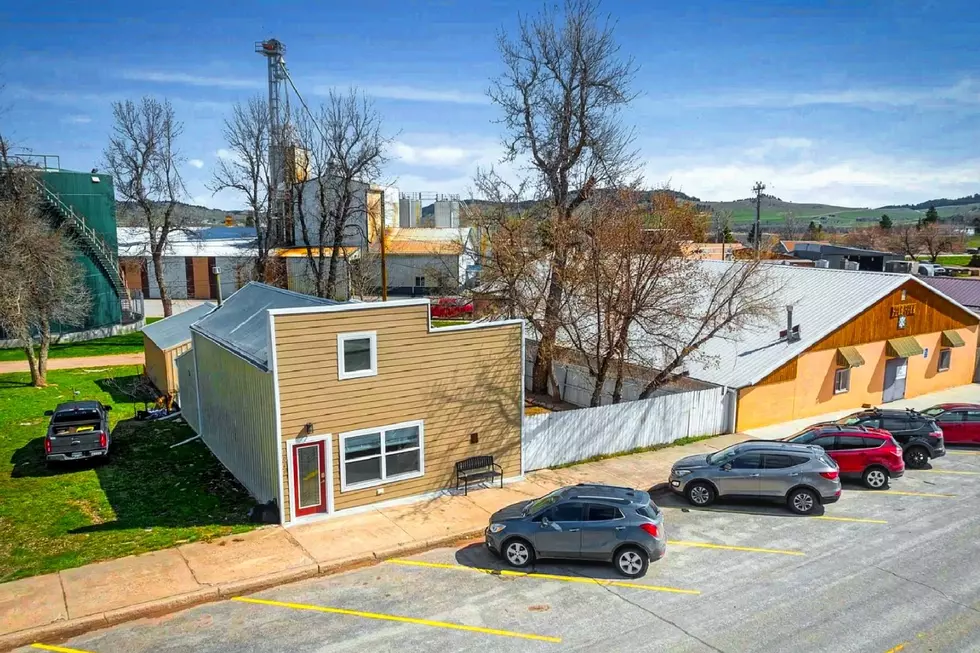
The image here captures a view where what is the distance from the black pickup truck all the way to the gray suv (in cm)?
1217

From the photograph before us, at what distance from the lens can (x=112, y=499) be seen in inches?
671

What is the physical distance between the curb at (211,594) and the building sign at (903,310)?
21974 mm

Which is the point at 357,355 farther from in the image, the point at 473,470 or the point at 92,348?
the point at 92,348

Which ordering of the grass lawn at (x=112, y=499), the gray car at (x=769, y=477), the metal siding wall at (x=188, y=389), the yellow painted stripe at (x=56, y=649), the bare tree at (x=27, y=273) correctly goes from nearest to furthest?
the yellow painted stripe at (x=56, y=649), the grass lawn at (x=112, y=499), the gray car at (x=769, y=477), the metal siding wall at (x=188, y=389), the bare tree at (x=27, y=273)

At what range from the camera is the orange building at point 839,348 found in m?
24.9

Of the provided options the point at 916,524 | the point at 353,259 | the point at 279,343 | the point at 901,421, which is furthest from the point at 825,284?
the point at 353,259

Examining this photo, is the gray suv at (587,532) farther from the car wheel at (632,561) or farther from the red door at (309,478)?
the red door at (309,478)

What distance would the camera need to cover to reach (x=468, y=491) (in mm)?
17797

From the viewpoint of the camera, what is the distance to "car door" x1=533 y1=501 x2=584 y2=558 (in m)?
13.5

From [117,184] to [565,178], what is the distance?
34147 millimetres

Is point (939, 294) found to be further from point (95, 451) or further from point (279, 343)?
point (95, 451)

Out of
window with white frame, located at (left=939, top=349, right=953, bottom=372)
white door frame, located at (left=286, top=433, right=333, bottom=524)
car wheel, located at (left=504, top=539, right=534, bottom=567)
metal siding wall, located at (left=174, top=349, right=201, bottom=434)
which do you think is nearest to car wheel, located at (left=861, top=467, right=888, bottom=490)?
car wheel, located at (left=504, top=539, right=534, bottom=567)

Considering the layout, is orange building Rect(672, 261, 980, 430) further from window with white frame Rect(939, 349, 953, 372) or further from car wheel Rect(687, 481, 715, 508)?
car wheel Rect(687, 481, 715, 508)

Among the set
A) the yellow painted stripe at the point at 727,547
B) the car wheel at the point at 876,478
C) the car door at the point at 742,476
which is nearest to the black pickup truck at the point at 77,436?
the yellow painted stripe at the point at 727,547
